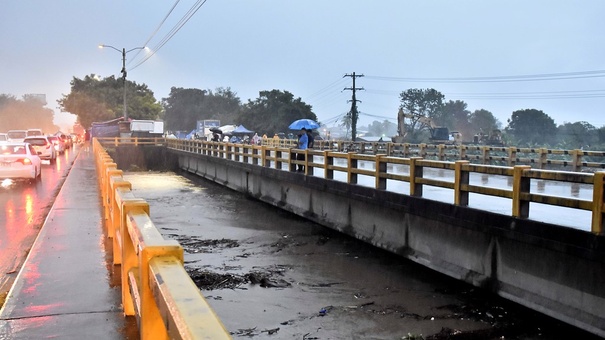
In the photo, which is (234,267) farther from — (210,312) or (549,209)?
(210,312)

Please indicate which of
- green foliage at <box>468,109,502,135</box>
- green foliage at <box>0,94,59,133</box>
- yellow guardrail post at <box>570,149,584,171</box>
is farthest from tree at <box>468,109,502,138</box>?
green foliage at <box>0,94,59,133</box>

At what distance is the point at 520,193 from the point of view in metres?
8.55

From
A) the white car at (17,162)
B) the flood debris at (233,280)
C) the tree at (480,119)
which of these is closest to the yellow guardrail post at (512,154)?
the flood debris at (233,280)

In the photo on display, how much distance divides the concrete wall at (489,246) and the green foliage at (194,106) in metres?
127

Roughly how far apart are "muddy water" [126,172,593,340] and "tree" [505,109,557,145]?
6677 cm

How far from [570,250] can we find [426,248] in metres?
3.48

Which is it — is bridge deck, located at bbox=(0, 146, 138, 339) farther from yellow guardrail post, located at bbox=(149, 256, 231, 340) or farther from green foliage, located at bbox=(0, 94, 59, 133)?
green foliage, located at bbox=(0, 94, 59, 133)

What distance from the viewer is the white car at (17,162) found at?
2080cm

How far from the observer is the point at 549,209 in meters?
11.1

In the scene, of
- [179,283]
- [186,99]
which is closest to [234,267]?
[179,283]

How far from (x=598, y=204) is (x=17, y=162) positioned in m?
19.4

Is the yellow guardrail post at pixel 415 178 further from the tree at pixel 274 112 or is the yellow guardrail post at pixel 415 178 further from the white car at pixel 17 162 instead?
the tree at pixel 274 112

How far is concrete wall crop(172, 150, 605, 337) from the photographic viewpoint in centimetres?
733

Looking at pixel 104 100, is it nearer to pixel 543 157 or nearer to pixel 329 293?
pixel 543 157
